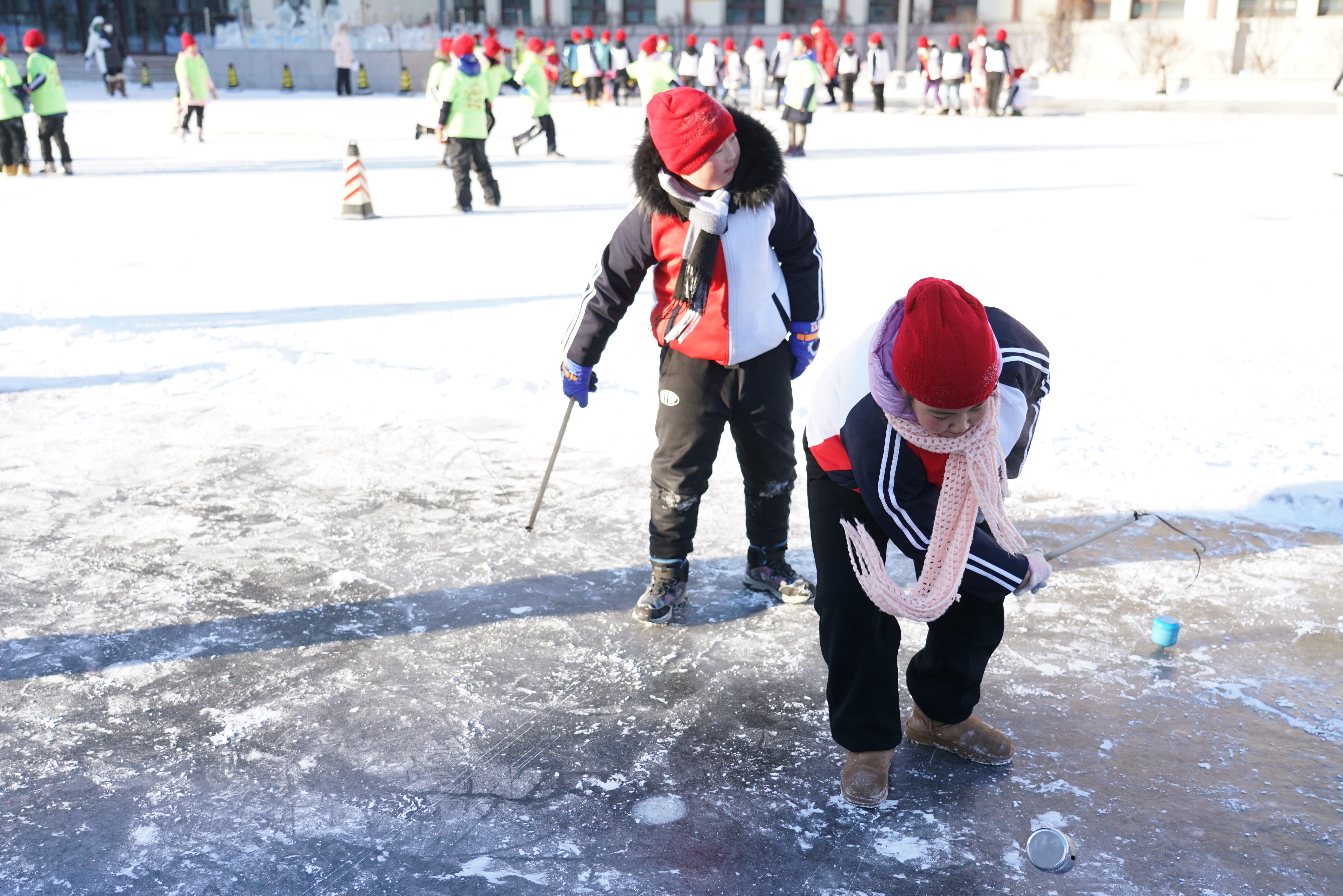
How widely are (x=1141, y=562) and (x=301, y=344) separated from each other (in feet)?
16.4

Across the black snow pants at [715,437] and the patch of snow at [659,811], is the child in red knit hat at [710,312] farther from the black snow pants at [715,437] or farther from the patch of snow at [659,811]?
the patch of snow at [659,811]

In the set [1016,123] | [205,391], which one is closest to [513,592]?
[205,391]

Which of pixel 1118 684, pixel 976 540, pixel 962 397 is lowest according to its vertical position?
pixel 1118 684

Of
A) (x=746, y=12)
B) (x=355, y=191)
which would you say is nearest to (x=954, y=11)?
(x=746, y=12)

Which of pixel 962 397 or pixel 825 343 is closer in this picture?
pixel 962 397

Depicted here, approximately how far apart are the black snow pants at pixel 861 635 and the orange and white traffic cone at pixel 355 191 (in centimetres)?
983

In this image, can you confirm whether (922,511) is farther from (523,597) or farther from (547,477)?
(547,477)

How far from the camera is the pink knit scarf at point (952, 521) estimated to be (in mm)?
2428

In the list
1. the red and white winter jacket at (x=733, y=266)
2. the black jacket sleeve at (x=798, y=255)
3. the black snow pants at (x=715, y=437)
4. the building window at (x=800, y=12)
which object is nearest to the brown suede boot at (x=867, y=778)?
the black snow pants at (x=715, y=437)

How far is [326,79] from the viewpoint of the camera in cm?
3541

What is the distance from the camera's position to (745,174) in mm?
3346

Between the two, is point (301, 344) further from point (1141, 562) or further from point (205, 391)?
point (1141, 562)

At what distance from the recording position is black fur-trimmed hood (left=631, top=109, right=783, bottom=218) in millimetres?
3342

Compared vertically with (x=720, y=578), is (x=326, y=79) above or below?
above
